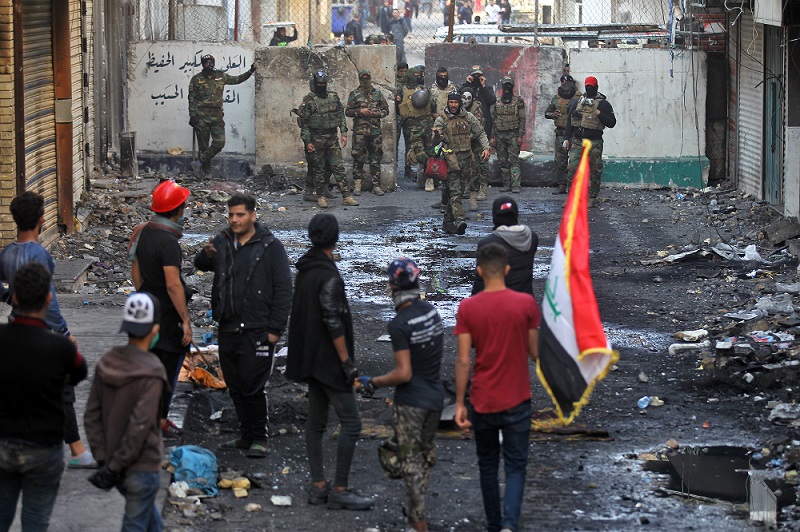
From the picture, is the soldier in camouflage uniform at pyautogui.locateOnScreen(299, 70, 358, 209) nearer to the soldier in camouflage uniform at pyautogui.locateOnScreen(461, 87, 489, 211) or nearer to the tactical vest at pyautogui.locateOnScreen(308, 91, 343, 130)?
the tactical vest at pyautogui.locateOnScreen(308, 91, 343, 130)

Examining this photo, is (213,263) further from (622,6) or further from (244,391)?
(622,6)

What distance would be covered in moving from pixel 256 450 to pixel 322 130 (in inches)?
425

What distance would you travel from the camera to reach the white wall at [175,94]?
65.6 ft

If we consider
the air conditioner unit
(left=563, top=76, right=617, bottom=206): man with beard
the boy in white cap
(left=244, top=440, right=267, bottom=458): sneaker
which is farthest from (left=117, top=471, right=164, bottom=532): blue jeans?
the air conditioner unit

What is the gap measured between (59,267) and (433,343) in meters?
7.04

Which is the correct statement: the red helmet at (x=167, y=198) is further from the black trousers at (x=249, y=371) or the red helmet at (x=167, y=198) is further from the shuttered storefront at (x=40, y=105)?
the shuttered storefront at (x=40, y=105)

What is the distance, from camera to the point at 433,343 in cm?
573

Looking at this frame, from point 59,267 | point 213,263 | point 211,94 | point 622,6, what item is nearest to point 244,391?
point 213,263

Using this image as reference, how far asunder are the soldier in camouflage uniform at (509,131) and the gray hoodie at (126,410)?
Result: 1426 cm

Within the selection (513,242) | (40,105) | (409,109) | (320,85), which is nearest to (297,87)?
(409,109)

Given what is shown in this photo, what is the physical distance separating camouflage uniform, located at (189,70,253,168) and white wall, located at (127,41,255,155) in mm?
831

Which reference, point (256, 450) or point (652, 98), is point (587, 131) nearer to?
point (652, 98)

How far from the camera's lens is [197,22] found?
25.4m

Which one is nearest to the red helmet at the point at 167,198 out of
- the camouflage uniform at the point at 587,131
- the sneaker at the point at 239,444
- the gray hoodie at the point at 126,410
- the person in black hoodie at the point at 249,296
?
the person in black hoodie at the point at 249,296
